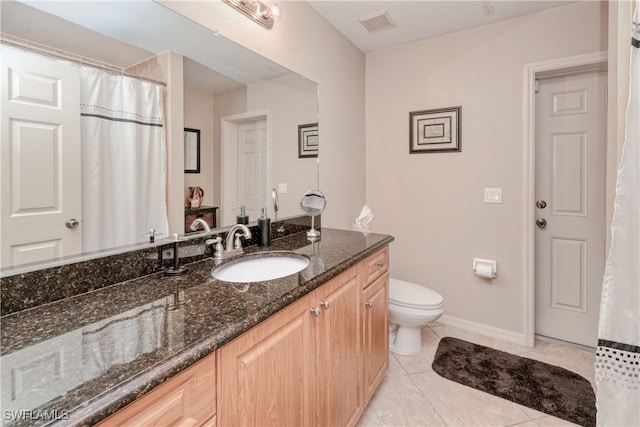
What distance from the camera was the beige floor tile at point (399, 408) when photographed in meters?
1.60

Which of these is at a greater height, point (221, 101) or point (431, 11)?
point (431, 11)

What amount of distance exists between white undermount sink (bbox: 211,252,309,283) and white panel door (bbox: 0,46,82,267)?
0.55m

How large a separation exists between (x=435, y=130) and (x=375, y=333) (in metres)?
1.79

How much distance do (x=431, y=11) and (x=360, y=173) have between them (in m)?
1.33

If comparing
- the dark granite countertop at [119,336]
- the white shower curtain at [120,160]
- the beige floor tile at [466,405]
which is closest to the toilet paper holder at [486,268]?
the beige floor tile at [466,405]

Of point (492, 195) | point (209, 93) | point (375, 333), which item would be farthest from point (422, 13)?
point (375, 333)

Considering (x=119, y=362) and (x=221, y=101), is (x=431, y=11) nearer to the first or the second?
(x=221, y=101)

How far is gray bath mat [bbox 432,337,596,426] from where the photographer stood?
5.52ft

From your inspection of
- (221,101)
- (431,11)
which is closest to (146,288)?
(221,101)

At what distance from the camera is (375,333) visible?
1657mm

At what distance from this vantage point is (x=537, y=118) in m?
2.38

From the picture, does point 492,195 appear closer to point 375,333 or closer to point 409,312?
point 409,312

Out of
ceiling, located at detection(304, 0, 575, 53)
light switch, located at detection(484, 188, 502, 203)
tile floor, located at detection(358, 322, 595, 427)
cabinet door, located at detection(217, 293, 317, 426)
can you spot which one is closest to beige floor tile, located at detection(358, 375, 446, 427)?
tile floor, located at detection(358, 322, 595, 427)

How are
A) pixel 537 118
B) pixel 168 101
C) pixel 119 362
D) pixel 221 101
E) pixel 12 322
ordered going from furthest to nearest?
pixel 537 118 → pixel 221 101 → pixel 168 101 → pixel 12 322 → pixel 119 362
